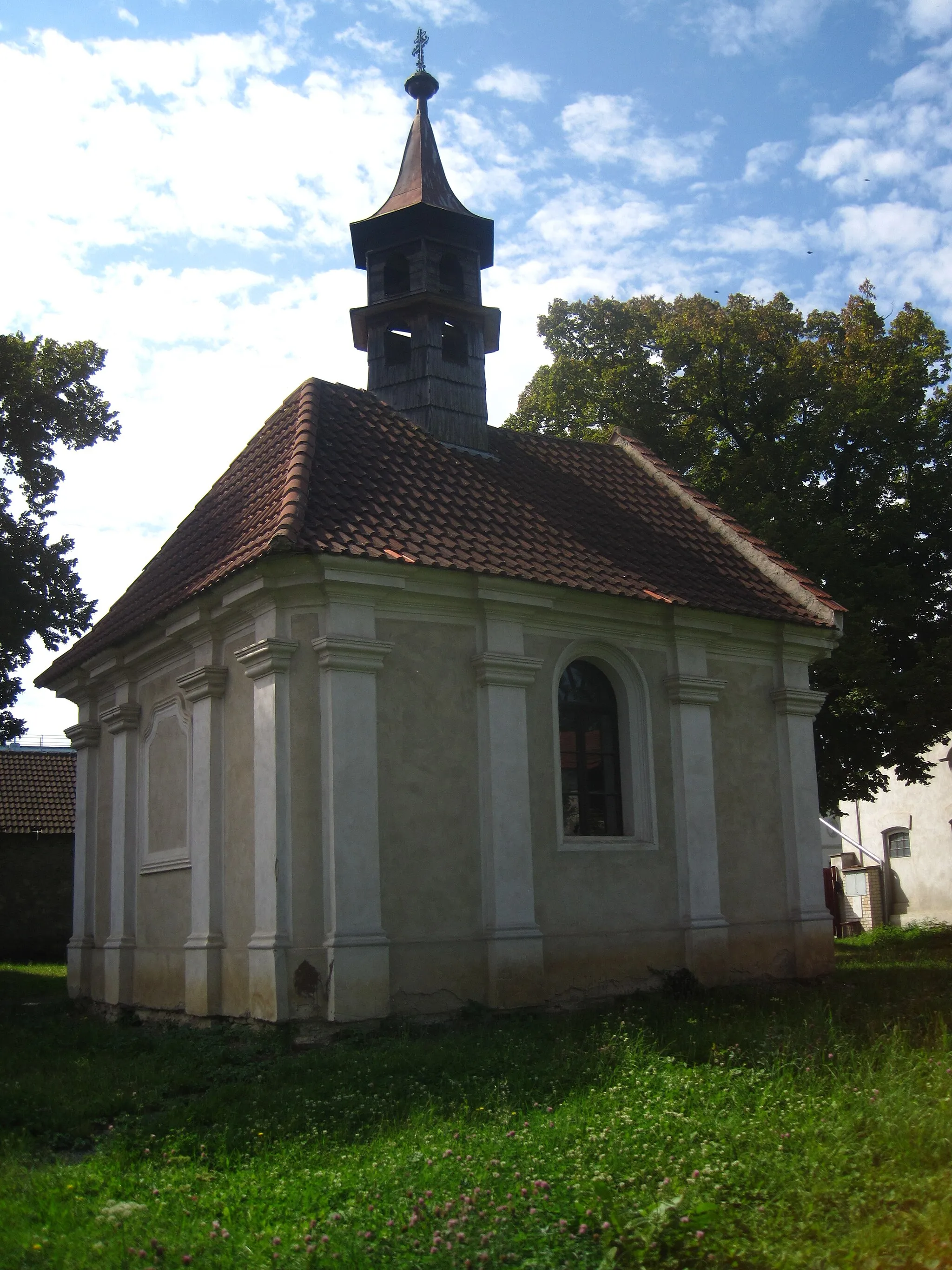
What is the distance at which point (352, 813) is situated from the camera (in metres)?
10.4

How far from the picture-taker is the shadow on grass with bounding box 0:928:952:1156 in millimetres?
7195

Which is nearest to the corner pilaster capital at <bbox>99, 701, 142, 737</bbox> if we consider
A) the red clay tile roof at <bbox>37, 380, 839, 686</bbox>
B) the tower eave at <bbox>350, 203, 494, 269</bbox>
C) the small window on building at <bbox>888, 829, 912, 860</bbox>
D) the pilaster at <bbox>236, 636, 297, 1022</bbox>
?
the red clay tile roof at <bbox>37, 380, 839, 686</bbox>

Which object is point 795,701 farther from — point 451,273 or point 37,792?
point 37,792

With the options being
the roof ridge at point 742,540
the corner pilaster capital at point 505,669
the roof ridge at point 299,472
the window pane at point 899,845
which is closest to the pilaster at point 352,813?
the roof ridge at point 299,472

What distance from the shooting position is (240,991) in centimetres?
1079

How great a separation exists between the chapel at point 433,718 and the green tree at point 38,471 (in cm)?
143

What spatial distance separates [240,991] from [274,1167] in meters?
4.75

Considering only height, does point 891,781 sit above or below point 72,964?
above

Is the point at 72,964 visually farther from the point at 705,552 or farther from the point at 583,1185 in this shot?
the point at 583,1185

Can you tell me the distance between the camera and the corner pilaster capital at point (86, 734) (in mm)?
15344

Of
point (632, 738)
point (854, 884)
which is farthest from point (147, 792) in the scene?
point (854, 884)

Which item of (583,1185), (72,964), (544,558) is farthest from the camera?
(72,964)

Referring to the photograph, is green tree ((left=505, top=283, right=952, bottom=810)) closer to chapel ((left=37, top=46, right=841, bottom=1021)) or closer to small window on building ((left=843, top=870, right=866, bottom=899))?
chapel ((left=37, top=46, right=841, bottom=1021))

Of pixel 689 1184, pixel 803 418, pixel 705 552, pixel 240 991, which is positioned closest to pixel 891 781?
pixel 803 418
